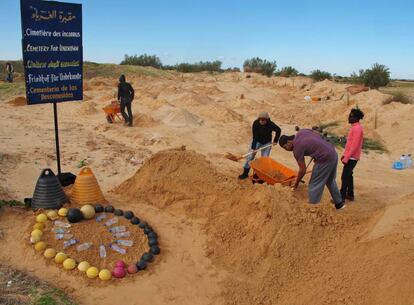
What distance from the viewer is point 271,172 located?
22.6ft

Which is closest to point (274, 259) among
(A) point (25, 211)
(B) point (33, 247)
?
(B) point (33, 247)

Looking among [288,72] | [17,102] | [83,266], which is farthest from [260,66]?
[83,266]

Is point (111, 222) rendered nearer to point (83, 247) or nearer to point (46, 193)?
point (83, 247)

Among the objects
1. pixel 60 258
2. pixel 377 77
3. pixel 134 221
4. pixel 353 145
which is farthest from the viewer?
pixel 377 77

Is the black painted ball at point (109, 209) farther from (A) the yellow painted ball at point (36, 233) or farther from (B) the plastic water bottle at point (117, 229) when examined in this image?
(A) the yellow painted ball at point (36, 233)

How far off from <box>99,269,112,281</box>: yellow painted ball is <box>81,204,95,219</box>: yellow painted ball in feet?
3.33

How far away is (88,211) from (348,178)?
13.7 feet

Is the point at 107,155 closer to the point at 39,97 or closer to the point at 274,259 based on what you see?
the point at 39,97

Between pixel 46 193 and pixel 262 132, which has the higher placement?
pixel 262 132

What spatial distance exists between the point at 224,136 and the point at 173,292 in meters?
7.92

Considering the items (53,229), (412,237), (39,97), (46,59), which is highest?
(46,59)

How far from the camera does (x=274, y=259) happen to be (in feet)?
14.7

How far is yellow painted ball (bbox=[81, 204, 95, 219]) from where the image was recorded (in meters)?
4.88

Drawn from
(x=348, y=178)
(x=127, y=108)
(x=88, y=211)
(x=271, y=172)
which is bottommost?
(x=88, y=211)
